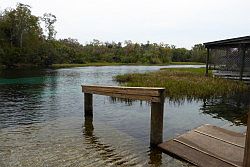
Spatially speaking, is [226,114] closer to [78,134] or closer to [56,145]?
[78,134]

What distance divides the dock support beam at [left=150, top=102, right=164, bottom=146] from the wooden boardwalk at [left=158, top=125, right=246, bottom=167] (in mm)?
194

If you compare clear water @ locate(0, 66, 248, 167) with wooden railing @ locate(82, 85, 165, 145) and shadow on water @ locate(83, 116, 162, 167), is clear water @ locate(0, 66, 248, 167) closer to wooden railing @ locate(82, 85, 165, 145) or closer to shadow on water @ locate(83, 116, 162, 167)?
shadow on water @ locate(83, 116, 162, 167)

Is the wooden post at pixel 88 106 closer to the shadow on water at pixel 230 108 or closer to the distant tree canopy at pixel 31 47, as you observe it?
the shadow on water at pixel 230 108

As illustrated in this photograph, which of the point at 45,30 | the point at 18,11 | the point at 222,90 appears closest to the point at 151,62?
the point at 45,30

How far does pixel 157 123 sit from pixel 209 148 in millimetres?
1430

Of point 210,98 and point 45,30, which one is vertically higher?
point 45,30

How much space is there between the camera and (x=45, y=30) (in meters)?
84.5

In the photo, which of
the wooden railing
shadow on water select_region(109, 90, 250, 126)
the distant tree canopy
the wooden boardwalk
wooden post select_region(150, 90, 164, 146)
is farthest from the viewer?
the distant tree canopy

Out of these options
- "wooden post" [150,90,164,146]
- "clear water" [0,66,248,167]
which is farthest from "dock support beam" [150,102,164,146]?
"clear water" [0,66,248,167]

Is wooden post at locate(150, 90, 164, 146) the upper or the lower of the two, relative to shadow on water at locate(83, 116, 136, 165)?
upper

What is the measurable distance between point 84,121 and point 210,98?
842 centimetres

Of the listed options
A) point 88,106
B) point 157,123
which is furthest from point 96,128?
point 157,123

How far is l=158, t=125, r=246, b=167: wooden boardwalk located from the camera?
18.8 ft

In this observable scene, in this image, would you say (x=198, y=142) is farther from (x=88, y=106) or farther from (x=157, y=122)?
(x=88, y=106)
